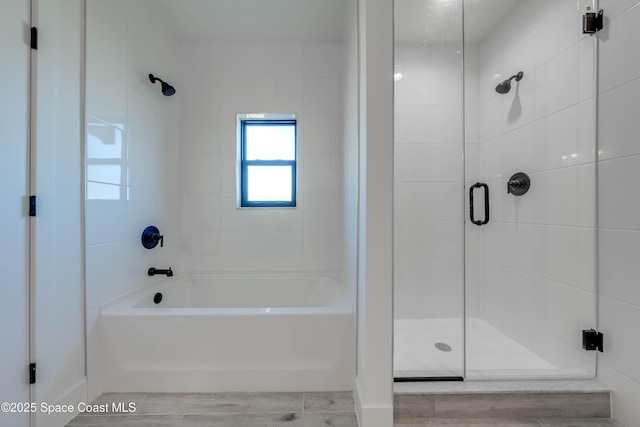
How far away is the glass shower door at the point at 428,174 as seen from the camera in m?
1.76

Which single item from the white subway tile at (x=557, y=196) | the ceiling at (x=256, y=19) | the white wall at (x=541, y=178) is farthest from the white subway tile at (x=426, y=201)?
the ceiling at (x=256, y=19)

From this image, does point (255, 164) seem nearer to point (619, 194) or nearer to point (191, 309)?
point (191, 309)

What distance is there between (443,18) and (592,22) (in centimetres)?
78

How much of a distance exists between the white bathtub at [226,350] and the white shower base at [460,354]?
0.38m

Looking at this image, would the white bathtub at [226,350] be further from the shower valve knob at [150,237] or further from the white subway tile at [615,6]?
the white subway tile at [615,6]

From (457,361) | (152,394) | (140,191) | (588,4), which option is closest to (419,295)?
(457,361)

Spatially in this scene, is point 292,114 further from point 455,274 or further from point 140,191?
point 455,274

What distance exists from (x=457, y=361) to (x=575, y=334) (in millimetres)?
643

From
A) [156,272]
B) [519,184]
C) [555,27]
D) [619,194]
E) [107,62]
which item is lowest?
[156,272]

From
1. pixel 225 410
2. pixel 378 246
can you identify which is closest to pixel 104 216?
pixel 225 410

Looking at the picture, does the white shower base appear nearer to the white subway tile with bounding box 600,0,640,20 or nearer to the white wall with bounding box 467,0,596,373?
the white wall with bounding box 467,0,596,373

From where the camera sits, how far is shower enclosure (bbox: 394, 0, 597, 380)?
1.42 meters

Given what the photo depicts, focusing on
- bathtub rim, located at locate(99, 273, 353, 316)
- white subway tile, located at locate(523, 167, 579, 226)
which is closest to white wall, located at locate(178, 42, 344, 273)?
bathtub rim, located at locate(99, 273, 353, 316)

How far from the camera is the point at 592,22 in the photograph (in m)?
1.32
